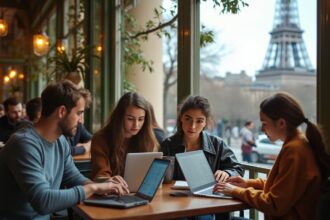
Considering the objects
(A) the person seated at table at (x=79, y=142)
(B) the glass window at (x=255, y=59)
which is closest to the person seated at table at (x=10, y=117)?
(A) the person seated at table at (x=79, y=142)

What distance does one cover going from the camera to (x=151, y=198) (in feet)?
6.75

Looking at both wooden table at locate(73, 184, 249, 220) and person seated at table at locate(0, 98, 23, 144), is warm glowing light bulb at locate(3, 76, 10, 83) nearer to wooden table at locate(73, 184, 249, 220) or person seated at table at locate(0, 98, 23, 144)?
person seated at table at locate(0, 98, 23, 144)

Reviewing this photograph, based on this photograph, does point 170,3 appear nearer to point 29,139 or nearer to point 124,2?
point 124,2

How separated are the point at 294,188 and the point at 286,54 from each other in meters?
1.01

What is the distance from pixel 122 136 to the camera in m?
2.77

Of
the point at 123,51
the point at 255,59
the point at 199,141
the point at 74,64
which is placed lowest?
the point at 199,141

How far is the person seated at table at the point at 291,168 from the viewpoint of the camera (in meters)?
1.94

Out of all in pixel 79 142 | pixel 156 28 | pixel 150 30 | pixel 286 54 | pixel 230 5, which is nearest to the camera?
pixel 286 54

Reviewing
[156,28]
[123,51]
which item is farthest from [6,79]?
[156,28]

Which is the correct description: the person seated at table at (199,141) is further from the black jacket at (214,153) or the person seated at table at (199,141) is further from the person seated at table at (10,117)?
the person seated at table at (10,117)

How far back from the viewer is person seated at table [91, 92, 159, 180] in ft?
8.81

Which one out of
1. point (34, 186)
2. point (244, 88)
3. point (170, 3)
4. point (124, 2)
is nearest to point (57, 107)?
point (34, 186)

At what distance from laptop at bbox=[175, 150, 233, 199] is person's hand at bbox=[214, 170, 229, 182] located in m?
0.07

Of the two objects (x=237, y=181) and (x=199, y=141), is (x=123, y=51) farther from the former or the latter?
(x=237, y=181)
